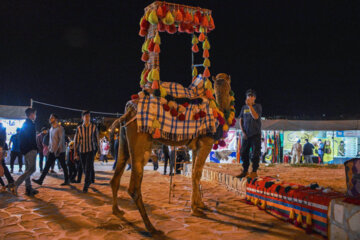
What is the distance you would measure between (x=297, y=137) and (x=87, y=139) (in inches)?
650

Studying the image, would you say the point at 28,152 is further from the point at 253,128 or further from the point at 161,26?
the point at 253,128

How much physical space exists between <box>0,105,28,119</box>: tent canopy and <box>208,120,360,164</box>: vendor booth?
11.4 meters

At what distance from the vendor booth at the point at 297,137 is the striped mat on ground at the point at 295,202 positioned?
10.1 meters

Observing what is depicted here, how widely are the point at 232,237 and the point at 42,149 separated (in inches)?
404

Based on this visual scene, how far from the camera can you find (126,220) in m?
4.20

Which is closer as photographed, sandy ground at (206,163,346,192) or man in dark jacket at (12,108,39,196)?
sandy ground at (206,163,346,192)

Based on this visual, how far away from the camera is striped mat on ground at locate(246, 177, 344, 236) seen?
3585 millimetres

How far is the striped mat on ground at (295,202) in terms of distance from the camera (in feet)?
11.8

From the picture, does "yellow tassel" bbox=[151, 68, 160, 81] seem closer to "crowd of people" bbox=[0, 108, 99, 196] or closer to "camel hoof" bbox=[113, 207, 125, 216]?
"camel hoof" bbox=[113, 207, 125, 216]

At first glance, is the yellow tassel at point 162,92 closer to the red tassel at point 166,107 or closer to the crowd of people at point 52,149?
the red tassel at point 166,107

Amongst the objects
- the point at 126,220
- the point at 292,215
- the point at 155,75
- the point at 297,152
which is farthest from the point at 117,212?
the point at 297,152

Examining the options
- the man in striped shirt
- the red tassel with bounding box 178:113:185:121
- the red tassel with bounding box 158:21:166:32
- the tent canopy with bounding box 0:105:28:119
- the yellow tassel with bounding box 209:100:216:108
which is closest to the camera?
the red tassel with bounding box 178:113:185:121


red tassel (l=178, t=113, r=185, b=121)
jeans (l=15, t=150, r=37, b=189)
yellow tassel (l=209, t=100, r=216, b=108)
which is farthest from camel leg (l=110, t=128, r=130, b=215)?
jeans (l=15, t=150, r=37, b=189)

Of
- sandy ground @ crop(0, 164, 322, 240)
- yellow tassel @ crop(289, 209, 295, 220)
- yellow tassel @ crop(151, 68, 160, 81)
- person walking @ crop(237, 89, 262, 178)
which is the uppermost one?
yellow tassel @ crop(151, 68, 160, 81)
